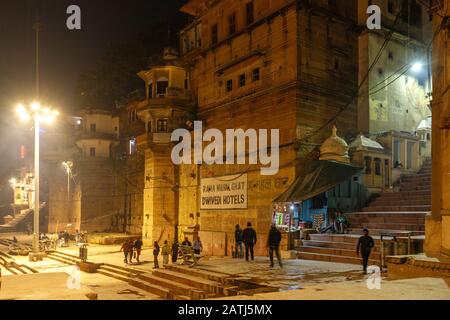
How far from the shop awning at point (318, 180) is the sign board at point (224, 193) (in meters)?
4.42

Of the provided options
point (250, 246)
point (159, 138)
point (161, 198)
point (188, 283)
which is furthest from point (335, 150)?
point (161, 198)

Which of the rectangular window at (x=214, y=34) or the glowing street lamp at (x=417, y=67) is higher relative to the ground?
the rectangular window at (x=214, y=34)

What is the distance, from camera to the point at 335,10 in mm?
25312

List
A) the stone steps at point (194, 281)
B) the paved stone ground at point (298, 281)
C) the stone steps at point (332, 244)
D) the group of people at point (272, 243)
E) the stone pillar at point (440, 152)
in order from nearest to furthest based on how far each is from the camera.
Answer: the paved stone ground at point (298, 281) < the stone pillar at point (440, 152) < the stone steps at point (194, 281) < the group of people at point (272, 243) < the stone steps at point (332, 244)

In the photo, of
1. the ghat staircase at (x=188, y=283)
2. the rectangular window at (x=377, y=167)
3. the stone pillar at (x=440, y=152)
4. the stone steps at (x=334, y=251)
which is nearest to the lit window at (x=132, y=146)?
the ghat staircase at (x=188, y=283)

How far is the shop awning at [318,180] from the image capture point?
1992cm

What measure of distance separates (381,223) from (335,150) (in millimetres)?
4251

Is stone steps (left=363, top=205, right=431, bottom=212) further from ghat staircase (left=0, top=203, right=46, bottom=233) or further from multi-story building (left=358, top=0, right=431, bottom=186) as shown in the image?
ghat staircase (left=0, top=203, right=46, bottom=233)

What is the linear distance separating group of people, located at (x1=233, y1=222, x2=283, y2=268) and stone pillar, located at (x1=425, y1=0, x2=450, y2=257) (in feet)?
17.3

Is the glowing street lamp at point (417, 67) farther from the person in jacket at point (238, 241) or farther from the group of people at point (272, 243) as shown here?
the person in jacket at point (238, 241)

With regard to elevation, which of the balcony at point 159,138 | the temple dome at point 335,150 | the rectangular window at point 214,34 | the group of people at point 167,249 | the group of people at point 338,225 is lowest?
the group of people at point 167,249

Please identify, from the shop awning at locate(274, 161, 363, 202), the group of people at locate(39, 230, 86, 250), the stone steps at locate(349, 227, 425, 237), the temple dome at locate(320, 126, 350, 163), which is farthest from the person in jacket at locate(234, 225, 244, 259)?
the group of people at locate(39, 230, 86, 250)

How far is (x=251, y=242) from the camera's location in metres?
19.0
